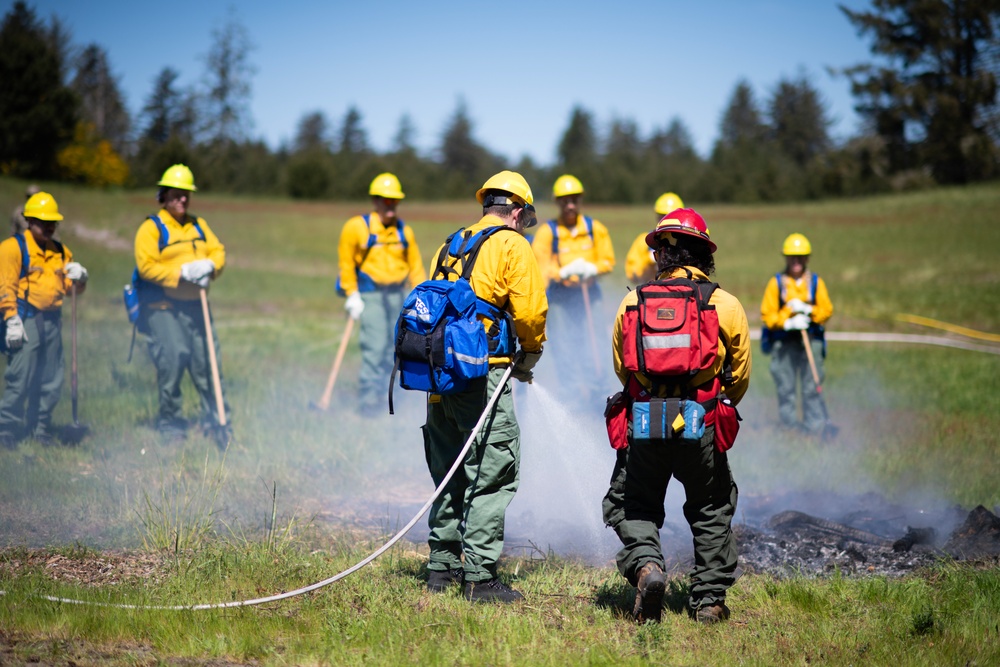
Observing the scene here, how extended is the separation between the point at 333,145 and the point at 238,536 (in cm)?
9877

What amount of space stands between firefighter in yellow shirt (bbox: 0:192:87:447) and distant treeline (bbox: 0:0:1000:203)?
35629 millimetres

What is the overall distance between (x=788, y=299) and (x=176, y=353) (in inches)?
256

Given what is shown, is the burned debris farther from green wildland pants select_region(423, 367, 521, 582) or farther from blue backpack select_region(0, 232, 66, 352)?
blue backpack select_region(0, 232, 66, 352)

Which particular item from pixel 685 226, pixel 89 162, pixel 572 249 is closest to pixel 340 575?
pixel 685 226

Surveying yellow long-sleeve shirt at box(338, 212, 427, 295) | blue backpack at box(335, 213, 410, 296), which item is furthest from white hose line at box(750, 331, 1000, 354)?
blue backpack at box(335, 213, 410, 296)

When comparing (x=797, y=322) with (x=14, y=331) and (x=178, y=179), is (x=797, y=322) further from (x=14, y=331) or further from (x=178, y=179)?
(x=14, y=331)

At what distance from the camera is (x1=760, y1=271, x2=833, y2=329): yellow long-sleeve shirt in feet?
33.1

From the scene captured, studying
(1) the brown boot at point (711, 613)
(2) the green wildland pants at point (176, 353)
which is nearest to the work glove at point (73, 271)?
(2) the green wildland pants at point (176, 353)

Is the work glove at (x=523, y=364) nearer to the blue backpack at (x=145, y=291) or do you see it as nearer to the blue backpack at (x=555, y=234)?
the blue backpack at (x=145, y=291)

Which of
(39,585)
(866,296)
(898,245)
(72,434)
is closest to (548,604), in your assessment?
(39,585)

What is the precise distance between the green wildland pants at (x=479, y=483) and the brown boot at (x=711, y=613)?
3.64 ft

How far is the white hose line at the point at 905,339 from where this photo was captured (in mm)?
16272

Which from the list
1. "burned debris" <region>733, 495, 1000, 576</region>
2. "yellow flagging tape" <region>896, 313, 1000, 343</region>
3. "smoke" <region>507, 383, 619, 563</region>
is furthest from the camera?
"yellow flagging tape" <region>896, 313, 1000, 343</region>

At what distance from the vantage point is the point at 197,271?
836cm
